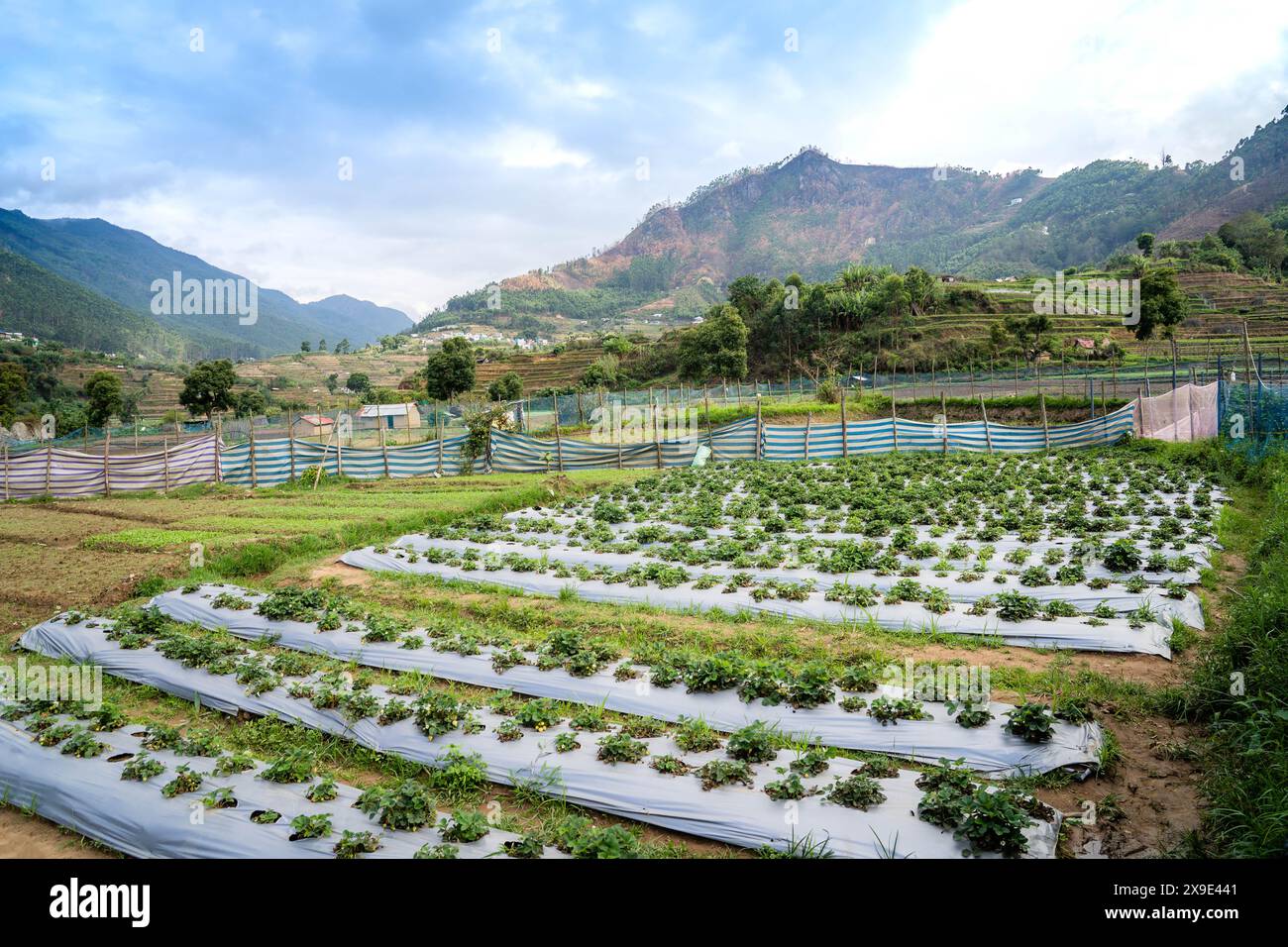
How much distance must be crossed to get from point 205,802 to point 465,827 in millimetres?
1823

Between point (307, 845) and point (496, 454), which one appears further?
point (496, 454)

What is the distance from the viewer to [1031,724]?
4832 mm

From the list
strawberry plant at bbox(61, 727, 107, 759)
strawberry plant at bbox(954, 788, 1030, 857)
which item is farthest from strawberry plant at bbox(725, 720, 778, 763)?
strawberry plant at bbox(61, 727, 107, 759)

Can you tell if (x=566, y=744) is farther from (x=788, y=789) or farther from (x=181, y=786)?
(x=181, y=786)

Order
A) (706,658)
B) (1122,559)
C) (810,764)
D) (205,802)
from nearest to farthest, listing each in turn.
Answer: (205,802) → (810,764) → (706,658) → (1122,559)

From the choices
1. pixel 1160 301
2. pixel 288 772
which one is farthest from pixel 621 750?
pixel 1160 301

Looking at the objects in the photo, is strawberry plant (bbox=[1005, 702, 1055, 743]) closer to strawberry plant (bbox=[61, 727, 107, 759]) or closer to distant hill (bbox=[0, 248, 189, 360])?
strawberry plant (bbox=[61, 727, 107, 759])

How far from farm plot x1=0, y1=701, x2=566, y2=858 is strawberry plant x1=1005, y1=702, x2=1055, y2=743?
328cm
